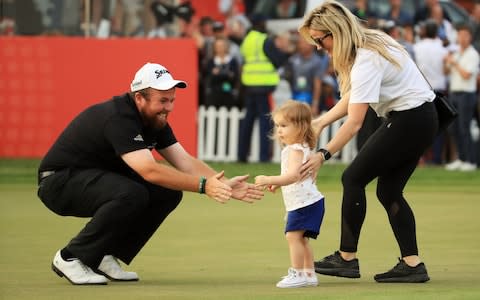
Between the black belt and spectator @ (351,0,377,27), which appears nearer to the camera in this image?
the black belt

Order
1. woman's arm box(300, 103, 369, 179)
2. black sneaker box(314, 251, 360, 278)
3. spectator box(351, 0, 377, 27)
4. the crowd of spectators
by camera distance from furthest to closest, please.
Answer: spectator box(351, 0, 377, 27)
the crowd of spectators
black sneaker box(314, 251, 360, 278)
woman's arm box(300, 103, 369, 179)

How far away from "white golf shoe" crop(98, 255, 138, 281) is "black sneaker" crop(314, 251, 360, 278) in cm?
129

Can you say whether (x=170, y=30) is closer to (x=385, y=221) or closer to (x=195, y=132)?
(x=195, y=132)

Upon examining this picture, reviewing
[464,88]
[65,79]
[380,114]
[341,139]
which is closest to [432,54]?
[464,88]

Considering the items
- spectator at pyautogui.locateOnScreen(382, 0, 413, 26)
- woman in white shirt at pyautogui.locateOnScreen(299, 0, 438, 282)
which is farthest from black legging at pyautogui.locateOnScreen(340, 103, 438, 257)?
spectator at pyautogui.locateOnScreen(382, 0, 413, 26)

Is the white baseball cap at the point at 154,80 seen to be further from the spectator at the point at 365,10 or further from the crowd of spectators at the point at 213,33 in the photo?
the spectator at the point at 365,10

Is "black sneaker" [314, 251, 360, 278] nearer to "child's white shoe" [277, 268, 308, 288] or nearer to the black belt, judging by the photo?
"child's white shoe" [277, 268, 308, 288]

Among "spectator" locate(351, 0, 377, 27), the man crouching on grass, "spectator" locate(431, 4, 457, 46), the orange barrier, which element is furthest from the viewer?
"spectator" locate(431, 4, 457, 46)

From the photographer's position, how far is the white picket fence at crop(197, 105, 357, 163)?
20984mm

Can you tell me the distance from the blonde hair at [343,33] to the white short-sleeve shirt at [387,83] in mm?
58

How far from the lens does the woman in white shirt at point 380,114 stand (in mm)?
8680

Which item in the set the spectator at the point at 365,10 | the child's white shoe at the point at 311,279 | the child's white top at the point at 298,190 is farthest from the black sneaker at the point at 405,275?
the spectator at the point at 365,10

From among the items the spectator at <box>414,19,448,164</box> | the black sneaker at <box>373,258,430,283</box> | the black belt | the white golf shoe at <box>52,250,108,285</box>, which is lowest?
the spectator at <box>414,19,448,164</box>

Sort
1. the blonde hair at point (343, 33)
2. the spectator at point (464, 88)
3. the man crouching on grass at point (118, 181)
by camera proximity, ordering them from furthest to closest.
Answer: the spectator at point (464, 88) < the blonde hair at point (343, 33) < the man crouching on grass at point (118, 181)
